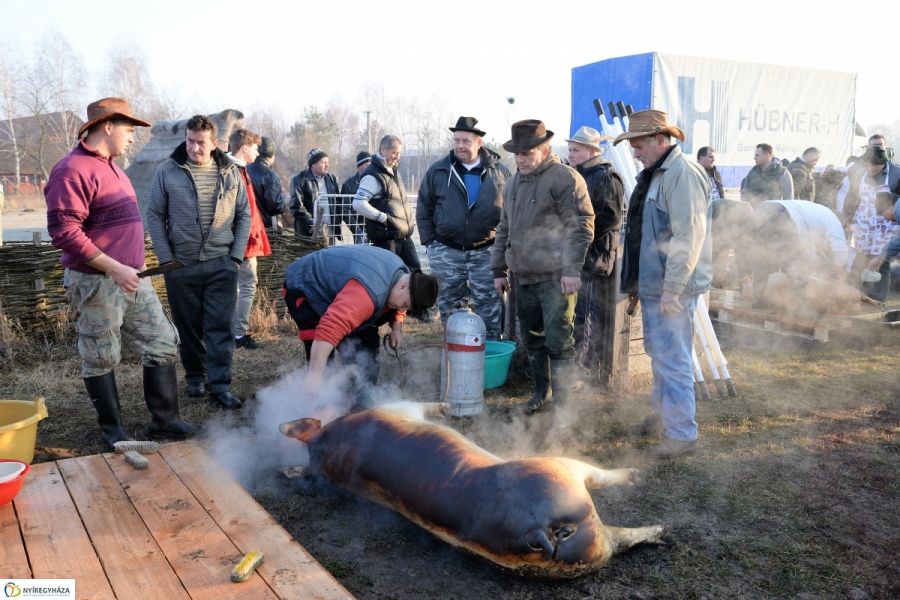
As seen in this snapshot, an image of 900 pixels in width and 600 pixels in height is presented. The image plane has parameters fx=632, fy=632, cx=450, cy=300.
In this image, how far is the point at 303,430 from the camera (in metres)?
3.51

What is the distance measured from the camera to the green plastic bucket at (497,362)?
211 inches

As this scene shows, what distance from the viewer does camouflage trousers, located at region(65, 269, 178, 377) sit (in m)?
3.88

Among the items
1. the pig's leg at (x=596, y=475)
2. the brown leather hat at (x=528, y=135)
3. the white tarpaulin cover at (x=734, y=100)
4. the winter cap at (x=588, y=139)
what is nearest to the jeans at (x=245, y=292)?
the brown leather hat at (x=528, y=135)

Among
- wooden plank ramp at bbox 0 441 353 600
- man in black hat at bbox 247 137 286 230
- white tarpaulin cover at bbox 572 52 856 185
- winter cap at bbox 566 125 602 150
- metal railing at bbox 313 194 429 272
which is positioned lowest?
wooden plank ramp at bbox 0 441 353 600

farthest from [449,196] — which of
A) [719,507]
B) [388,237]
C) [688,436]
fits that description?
[719,507]

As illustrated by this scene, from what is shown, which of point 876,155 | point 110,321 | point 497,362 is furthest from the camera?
point 876,155

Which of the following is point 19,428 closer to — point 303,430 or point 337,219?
point 303,430

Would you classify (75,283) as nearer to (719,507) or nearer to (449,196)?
(449,196)

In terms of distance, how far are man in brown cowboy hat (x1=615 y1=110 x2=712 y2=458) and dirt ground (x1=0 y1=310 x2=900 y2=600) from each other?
0.36 m

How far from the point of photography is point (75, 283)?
3.87 metres

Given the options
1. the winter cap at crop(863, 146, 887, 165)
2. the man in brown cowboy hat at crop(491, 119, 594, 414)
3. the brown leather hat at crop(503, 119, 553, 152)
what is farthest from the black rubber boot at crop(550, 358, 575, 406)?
the winter cap at crop(863, 146, 887, 165)

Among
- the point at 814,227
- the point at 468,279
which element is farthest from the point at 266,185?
the point at 814,227

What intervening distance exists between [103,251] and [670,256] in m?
3.55

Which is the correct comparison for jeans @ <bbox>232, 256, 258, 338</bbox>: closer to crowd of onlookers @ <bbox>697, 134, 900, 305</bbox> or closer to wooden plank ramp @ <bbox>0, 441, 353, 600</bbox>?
wooden plank ramp @ <bbox>0, 441, 353, 600</bbox>
